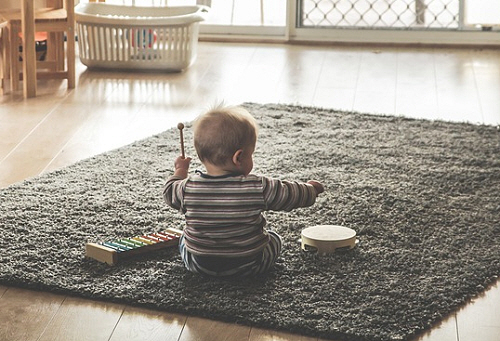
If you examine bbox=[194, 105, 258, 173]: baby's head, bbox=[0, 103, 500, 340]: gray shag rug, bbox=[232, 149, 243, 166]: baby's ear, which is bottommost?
bbox=[0, 103, 500, 340]: gray shag rug

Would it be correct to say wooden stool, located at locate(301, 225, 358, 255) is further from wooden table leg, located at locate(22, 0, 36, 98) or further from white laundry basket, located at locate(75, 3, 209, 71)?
white laundry basket, located at locate(75, 3, 209, 71)

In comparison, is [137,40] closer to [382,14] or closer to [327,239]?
[382,14]

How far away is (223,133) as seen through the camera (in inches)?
79.6

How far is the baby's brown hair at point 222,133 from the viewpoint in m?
2.02

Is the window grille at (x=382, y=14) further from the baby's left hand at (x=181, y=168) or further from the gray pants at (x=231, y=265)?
the gray pants at (x=231, y=265)

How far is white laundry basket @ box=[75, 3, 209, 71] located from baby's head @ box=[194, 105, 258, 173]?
2349mm

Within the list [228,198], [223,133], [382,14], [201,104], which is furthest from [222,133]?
[382,14]

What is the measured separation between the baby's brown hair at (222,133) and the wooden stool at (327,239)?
0.33m

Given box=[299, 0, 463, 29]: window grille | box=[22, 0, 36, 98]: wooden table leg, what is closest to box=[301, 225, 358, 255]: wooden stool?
box=[22, 0, 36, 98]: wooden table leg

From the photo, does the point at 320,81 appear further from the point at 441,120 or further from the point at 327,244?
the point at 327,244

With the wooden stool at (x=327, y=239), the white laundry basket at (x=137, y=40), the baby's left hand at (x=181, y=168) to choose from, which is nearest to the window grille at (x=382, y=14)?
the white laundry basket at (x=137, y=40)

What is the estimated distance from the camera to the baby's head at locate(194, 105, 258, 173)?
202cm

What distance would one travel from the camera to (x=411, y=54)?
4855mm

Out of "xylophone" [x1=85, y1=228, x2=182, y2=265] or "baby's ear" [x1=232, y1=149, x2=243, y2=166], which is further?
"xylophone" [x1=85, y1=228, x2=182, y2=265]
